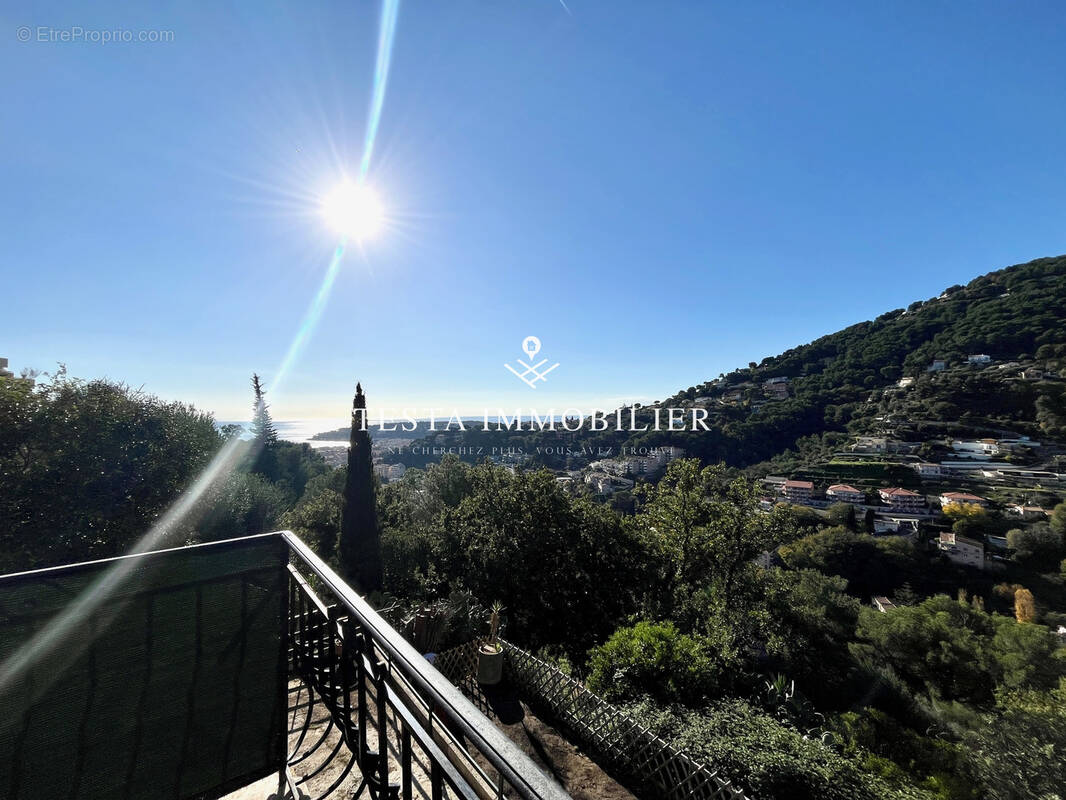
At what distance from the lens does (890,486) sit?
34.5 metres

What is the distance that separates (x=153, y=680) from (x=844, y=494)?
42922 millimetres

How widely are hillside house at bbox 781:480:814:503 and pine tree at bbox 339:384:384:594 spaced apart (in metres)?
33.8

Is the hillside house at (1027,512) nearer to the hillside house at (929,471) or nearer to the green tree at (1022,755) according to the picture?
the hillside house at (929,471)

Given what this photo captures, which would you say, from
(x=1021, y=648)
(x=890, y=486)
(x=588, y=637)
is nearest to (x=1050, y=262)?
(x=890, y=486)

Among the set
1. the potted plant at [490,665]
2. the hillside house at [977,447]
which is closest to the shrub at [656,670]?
the potted plant at [490,665]

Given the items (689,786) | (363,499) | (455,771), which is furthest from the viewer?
(363,499)

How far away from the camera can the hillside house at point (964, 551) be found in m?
24.1

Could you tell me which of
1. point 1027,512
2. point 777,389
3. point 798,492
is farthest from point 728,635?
point 777,389

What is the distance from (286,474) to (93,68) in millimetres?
28054

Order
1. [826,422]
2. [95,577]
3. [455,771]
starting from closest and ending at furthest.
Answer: [455,771] → [95,577] → [826,422]

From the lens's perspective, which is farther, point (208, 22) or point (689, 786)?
point (208, 22)

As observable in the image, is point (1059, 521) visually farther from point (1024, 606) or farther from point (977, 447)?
point (977, 447)

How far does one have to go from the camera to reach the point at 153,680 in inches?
53.3

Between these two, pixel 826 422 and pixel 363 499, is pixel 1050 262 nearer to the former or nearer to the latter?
pixel 826 422
